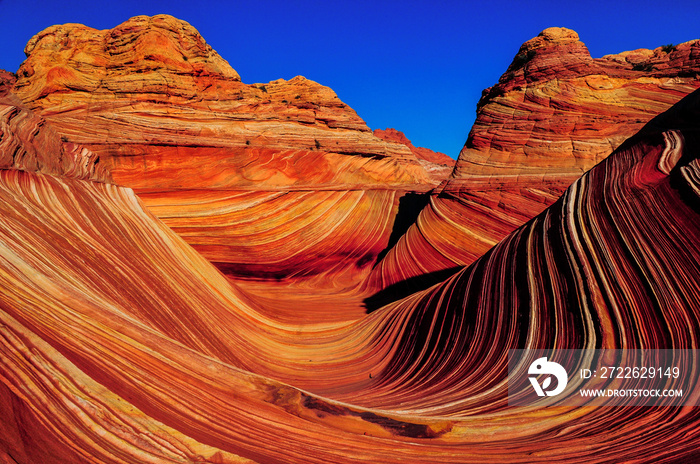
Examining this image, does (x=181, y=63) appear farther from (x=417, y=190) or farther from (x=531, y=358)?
(x=531, y=358)

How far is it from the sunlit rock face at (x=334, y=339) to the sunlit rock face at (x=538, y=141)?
397 centimetres

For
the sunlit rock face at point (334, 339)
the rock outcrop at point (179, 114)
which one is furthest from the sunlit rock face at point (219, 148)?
the sunlit rock face at point (334, 339)

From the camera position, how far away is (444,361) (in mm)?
4707

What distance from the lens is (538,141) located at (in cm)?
1086

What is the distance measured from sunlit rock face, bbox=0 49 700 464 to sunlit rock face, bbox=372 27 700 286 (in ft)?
13.0

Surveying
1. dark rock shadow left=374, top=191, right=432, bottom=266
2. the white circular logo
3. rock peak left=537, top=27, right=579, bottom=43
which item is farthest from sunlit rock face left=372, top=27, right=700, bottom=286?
the white circular logo

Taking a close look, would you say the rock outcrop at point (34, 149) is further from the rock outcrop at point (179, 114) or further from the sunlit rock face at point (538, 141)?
the sunlit rock face at point (538, 141)

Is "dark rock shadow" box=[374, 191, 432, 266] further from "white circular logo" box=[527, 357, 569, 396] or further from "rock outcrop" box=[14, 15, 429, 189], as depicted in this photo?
"white circular logo" box=[527, 357, 569, 396]

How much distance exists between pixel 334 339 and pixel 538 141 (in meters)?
7.52

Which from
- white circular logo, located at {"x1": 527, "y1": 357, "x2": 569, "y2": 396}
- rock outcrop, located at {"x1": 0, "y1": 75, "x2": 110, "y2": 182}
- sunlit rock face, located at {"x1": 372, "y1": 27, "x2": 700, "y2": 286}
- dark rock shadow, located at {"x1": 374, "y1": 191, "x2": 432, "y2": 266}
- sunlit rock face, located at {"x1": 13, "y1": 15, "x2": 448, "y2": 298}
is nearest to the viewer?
white circular logo, located at {"x1": 527, "y1": 357, "x2": 569, "y2": 396}

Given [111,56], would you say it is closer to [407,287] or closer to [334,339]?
[407,287]

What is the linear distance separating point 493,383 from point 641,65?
11466mm

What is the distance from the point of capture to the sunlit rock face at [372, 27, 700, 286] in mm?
9953

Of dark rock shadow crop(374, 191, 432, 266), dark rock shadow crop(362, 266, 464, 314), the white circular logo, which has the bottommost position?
the white circular logo
